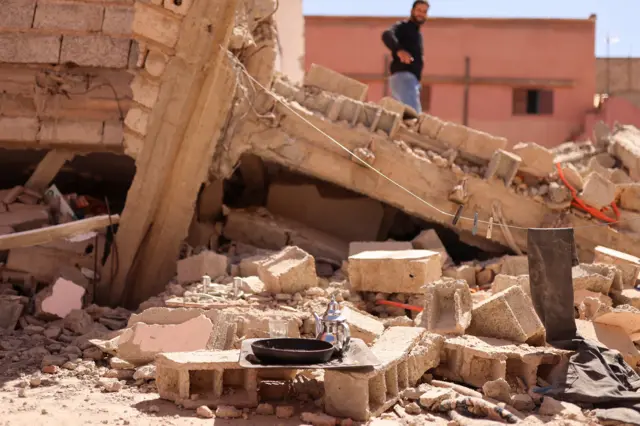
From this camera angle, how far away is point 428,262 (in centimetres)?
714

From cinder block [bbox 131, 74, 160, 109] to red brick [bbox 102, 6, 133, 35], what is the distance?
626mm

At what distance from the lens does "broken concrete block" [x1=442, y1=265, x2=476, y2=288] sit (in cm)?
800

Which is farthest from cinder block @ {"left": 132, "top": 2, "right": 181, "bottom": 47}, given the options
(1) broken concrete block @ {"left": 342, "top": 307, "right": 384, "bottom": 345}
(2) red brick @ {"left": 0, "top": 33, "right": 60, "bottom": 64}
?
(1) broken concrete block @ {"left": 342, "top": 307, "right": 384, "bottom": 345}

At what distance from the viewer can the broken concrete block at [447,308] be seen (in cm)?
576

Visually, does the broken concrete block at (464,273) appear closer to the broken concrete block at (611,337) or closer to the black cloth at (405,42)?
the broken concrete block at (611,337)

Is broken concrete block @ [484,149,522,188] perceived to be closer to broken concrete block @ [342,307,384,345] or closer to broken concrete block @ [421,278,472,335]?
broken concrete block @ [421,278,472,335]

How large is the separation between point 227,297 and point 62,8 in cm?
368

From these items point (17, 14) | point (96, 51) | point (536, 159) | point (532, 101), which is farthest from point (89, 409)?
point (532, 101)

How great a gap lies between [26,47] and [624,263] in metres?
6.89

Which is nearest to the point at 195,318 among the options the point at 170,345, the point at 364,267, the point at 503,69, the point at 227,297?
the point at 170,345

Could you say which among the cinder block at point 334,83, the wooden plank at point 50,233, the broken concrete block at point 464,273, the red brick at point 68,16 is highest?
the red brick at point 68,16

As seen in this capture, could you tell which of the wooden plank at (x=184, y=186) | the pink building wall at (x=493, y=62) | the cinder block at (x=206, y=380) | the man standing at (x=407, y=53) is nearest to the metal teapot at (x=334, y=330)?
the cinder block at (x=206, y=380)

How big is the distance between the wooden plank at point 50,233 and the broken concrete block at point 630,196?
6116mm

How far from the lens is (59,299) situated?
7234mm
